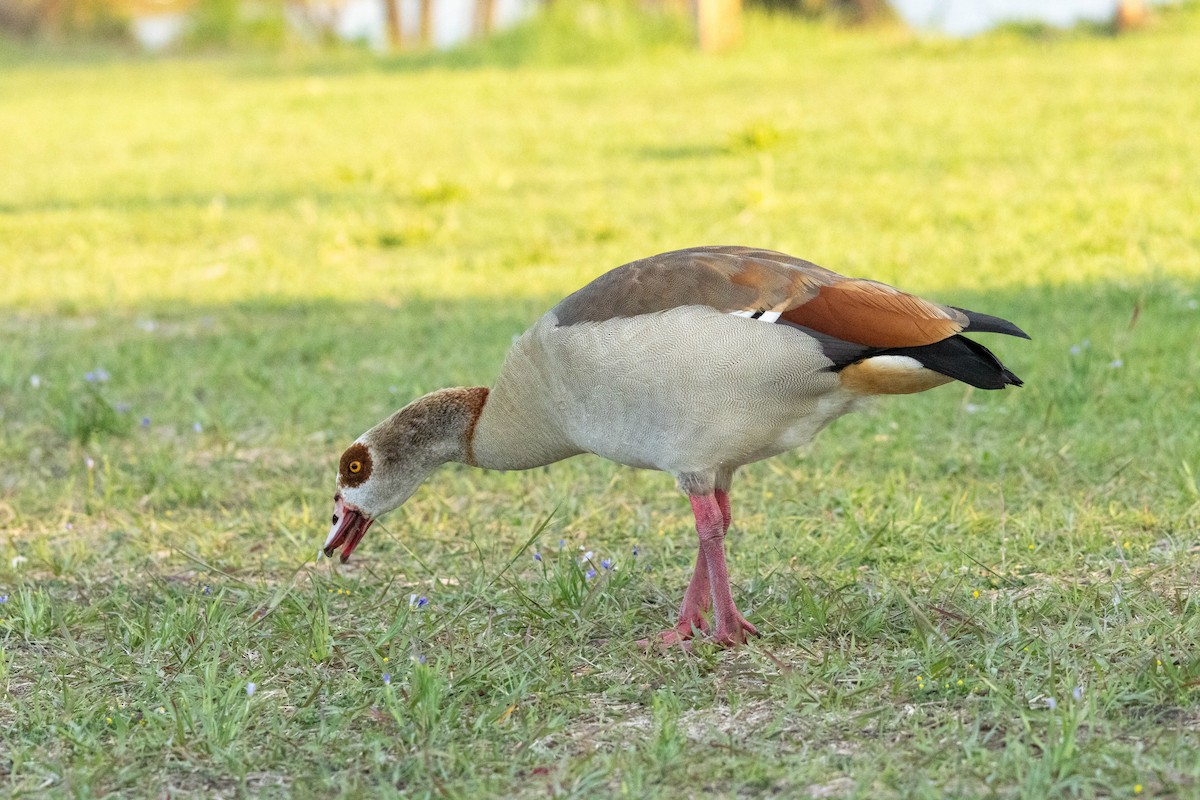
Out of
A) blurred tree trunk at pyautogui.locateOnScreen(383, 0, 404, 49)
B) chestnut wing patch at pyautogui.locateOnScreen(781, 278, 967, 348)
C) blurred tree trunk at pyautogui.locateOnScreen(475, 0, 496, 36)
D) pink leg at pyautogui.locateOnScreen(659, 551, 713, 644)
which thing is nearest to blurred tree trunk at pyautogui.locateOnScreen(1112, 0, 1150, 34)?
chestnut wing patch at pyautogui.locateOnScreen(781, 278, 967, 348)

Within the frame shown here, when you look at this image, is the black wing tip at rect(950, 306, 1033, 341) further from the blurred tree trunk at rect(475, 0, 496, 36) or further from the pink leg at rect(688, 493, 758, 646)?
the blurred tree trunk at rect(475, 0, 496, 36)

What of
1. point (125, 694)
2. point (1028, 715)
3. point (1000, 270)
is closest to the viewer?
point (1028, 715)

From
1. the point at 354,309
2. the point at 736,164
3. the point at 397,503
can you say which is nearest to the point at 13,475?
the point at 397,503

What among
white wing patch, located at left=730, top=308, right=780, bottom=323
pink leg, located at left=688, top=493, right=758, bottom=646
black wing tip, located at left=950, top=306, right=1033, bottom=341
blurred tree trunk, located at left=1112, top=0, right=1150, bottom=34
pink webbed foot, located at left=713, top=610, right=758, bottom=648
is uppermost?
blurred tree trunk, located at left=1112, top=0, right=1150, bottom=34

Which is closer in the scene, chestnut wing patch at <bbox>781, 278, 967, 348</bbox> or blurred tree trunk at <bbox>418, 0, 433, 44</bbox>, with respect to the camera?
→ chestnut wing patch at <bbox>781, 278, 967, 348</bbox>

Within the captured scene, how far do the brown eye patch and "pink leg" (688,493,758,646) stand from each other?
943 mm

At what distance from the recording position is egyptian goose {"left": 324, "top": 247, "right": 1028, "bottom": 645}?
3.60 m

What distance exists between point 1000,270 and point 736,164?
3.64 meters

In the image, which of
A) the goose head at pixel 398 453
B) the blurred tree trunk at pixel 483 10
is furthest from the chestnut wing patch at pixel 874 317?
the blurred tree trunk at pixel 483 10

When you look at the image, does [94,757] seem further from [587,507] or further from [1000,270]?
[1000,270]

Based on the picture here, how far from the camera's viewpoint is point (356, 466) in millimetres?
4188

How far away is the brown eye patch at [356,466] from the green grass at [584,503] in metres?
0.32

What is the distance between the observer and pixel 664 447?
3.70 m

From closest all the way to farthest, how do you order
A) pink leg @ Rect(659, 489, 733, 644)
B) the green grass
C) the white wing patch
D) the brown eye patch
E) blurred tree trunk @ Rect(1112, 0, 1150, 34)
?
the green grass
the white wing patch
pink leg @ Rect(659, 489, 733, 644)
the brown eye patch
blurred tree trunk @ Rect(1112, 0, 1150, 34)
